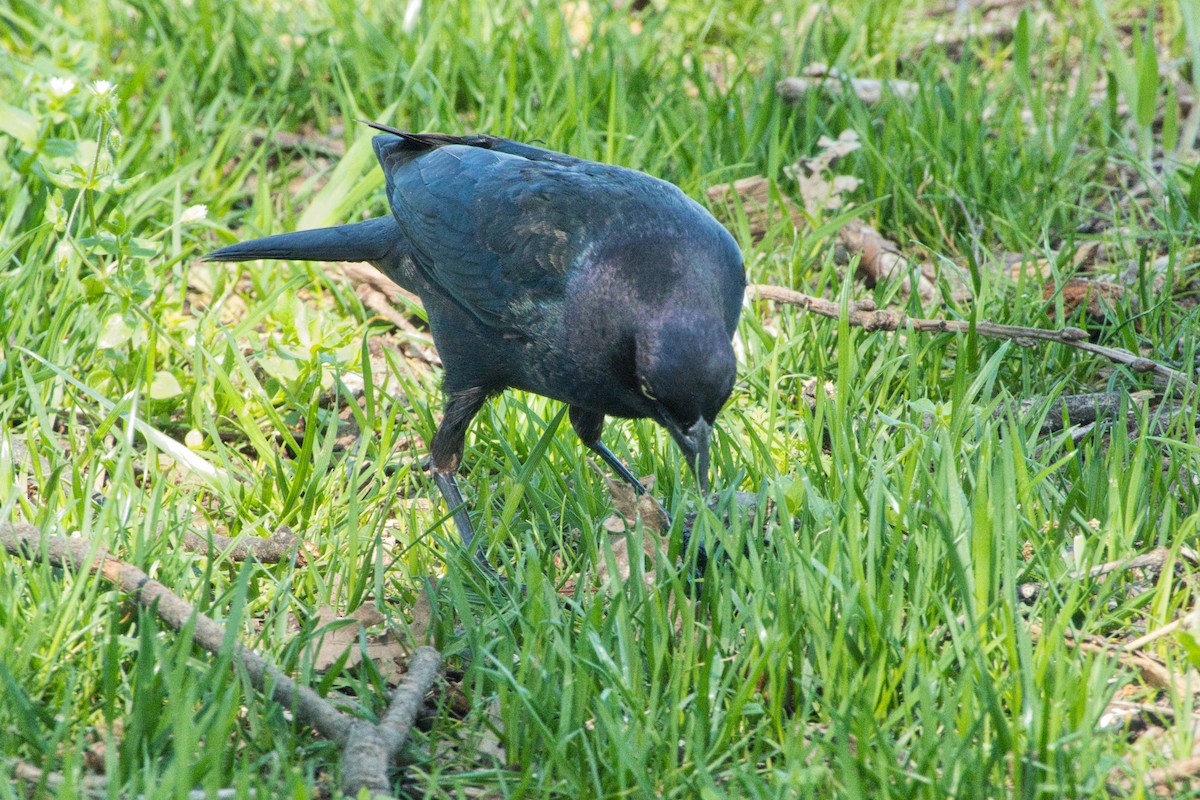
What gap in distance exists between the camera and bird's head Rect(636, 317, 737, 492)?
2.89 m

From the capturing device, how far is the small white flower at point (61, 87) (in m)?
4.13

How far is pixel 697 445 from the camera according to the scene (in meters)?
2.98

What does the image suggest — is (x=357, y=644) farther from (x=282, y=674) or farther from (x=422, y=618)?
(x=282, y=674)

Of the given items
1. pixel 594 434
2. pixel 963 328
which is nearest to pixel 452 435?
pixel 594 434

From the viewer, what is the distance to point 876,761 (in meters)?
2.14

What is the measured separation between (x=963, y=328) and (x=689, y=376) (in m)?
1.16

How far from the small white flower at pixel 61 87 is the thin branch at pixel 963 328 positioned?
2329 millimetres

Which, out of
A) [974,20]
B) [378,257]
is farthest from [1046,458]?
[974,20]

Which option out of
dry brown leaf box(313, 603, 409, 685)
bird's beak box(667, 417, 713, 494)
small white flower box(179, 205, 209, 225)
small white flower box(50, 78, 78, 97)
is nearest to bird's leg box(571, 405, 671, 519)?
bird's beak box(667, 417, 713, 494)

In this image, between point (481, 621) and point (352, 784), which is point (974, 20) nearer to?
point (481, 621)

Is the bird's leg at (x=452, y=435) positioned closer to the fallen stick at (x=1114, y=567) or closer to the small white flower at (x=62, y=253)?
the small white flower at (x=62, y=253)

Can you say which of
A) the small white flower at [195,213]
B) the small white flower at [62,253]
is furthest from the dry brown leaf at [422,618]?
the small white flower at [62,253]

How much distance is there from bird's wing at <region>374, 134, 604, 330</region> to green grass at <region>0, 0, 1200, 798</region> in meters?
0.36

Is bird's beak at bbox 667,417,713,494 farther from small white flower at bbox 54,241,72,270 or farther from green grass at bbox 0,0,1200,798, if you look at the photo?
small white flower at bbox 54,241,72,270
